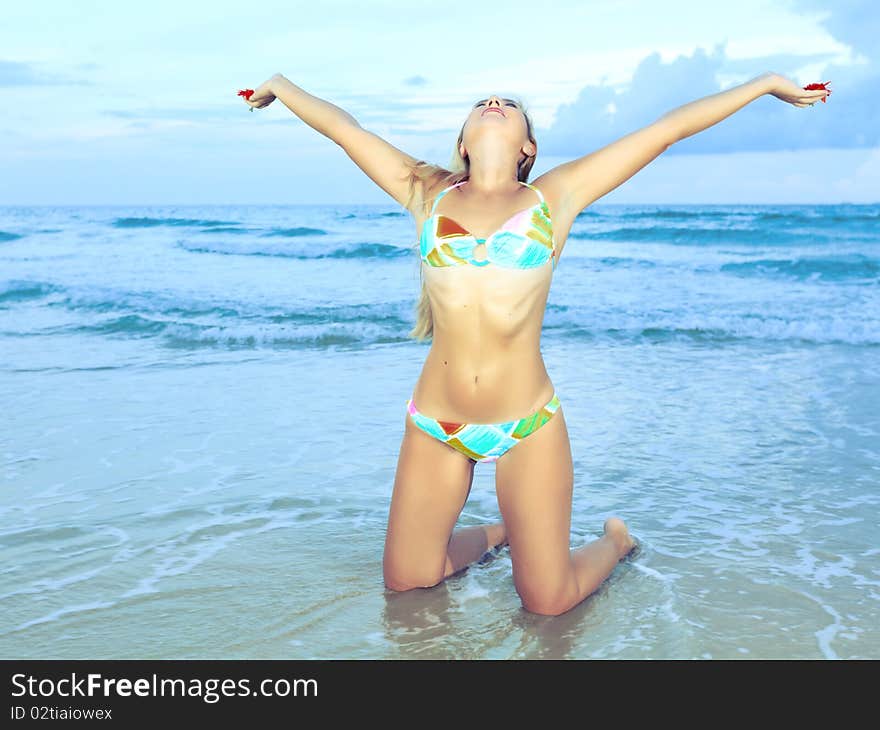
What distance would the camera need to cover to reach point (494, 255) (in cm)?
394

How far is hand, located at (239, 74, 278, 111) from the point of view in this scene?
14.8 feet

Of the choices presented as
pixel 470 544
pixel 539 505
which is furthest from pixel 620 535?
pixel 539 505

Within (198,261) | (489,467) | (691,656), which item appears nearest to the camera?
(691,656)

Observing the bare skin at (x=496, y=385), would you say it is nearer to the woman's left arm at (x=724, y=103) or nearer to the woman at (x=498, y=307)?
the woman at (x=498, y=307)

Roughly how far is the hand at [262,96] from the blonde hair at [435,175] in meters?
0.82

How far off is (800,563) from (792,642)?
36.6 inches

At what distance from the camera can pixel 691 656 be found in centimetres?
395

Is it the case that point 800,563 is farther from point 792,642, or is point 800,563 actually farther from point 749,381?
point 749,381

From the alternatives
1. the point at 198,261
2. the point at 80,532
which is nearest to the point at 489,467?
the point at 80,532

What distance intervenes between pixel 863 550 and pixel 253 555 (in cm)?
319

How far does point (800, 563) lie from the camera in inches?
193
